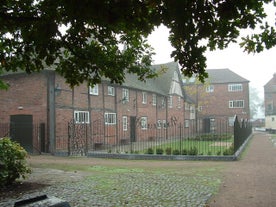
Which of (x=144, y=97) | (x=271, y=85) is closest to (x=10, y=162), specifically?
(x=144, y=97)

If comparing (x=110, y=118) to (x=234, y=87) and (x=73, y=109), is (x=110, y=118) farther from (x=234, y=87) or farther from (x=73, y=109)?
(x=234, y=87)

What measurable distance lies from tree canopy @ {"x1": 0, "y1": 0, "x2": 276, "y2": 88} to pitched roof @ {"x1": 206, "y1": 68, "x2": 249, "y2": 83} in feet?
162

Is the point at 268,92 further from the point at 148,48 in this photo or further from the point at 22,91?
the point at 148,48

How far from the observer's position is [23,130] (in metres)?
22.7

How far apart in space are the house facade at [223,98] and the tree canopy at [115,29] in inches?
1885

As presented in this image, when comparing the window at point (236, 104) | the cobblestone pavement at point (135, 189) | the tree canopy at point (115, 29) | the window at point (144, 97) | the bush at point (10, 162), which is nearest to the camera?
the tree canopy at point (115, 29)

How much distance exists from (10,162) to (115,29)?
536cm

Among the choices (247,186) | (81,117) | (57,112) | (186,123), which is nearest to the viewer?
(247,186)

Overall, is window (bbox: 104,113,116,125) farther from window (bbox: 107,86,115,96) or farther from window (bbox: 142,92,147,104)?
window (bbox: 142,92,147,104)

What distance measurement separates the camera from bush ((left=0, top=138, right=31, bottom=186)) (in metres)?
10.1

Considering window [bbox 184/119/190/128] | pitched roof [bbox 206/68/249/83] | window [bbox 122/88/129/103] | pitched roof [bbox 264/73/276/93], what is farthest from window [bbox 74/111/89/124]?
pitched roof [bbox 264/73/276/93]

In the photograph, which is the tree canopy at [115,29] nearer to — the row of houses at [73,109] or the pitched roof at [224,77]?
the row of houses at [73,109]

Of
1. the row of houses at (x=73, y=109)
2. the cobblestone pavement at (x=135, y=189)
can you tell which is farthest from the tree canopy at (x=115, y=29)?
the row of houses at (x=73, y=109)

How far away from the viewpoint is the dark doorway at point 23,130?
22.3 metres
